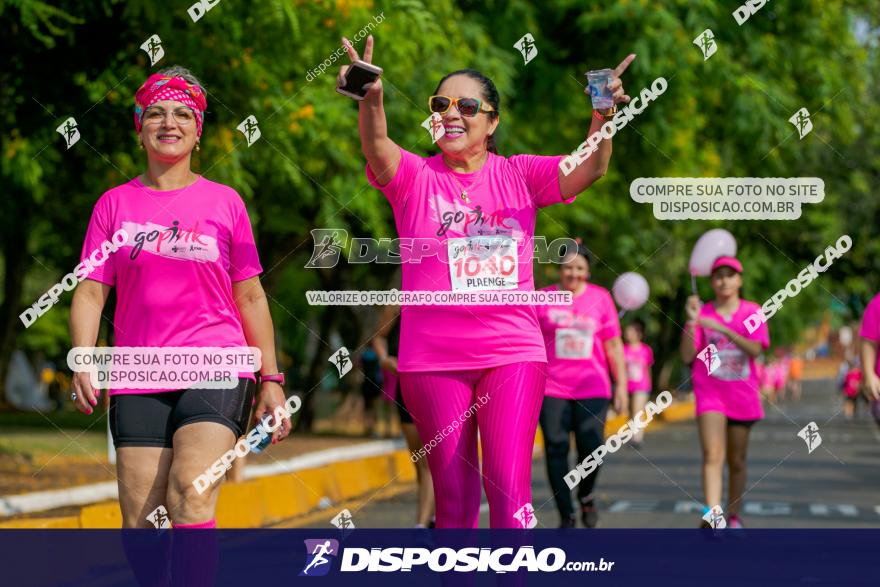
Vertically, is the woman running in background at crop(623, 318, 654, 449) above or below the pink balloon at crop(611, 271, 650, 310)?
above

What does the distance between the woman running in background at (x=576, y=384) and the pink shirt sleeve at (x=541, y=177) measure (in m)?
5.07

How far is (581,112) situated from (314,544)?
15.2 metres

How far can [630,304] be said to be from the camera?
13594 mm

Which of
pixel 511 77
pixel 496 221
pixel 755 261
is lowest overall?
pixel 496 221

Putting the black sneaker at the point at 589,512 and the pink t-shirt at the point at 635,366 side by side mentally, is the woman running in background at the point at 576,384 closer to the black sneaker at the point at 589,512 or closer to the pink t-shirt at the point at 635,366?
the black sneaker at the point at 589,512

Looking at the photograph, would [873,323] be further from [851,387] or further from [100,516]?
[851,387]

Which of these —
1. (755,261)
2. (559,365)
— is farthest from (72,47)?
(755,261)

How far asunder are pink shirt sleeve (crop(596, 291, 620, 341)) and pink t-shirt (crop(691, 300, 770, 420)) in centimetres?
67

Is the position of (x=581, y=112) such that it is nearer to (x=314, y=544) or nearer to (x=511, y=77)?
(x=511, y=77)

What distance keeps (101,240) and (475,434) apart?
4.79 feet

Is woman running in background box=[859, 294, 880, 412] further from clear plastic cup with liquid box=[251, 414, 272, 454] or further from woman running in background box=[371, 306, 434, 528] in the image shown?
clear plastic cup with liquid box=[251, 414, 272, 454]

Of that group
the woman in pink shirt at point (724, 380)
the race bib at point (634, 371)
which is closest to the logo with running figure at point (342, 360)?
the woman in pink shirt at point (724, 380)

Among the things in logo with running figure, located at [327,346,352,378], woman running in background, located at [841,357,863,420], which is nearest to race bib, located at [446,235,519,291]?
logo with running figure, located at [327,346,352,378]

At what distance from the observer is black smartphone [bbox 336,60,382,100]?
559 centimetres
